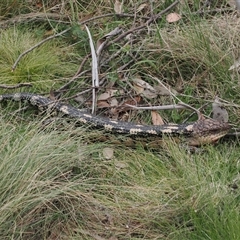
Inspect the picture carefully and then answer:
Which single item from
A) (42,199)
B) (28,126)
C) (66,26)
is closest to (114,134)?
(28,126)

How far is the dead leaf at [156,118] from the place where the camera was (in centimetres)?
500

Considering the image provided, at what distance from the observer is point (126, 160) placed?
4594 millimetres

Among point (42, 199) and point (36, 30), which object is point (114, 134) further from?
point (36, 30)

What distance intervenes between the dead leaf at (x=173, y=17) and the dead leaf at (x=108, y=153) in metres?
1.53

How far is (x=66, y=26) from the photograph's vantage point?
604cm

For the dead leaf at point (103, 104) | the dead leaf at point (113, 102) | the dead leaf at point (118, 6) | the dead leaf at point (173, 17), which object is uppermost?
the dead leaf at point (173, 17)

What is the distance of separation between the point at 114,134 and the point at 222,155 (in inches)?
32.1

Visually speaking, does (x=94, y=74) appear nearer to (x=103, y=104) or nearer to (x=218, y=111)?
(x=103, y=104)

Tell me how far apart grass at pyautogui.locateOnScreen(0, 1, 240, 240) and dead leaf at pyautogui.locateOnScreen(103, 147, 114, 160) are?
2 cm

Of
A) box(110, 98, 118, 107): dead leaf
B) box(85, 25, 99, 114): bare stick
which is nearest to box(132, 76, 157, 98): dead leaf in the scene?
box(110, 98, 118, 107): dead leaf

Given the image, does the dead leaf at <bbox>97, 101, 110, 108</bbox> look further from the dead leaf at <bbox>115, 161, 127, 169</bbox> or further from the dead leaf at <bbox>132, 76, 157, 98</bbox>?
the dead leaf at <bbox>115, 161, 127, 169</bbox>

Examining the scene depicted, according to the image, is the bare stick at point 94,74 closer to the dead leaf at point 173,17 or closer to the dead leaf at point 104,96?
the dead leaf at point 104,96

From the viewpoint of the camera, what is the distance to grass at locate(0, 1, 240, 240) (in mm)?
Result: 3941

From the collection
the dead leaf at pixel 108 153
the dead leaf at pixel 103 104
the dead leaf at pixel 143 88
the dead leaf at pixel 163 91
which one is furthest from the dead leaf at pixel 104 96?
the dead leaf at pixel 108 153
